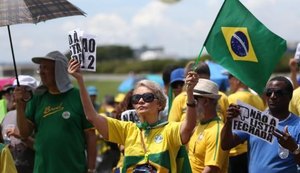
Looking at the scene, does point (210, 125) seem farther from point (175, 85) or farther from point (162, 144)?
point (175, 85)

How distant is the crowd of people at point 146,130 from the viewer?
5.12 metres

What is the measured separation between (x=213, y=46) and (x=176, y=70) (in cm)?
268

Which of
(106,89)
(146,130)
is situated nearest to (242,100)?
(146,130)

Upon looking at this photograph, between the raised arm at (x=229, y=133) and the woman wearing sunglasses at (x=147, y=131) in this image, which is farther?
the raised arm at (x=229, y=133)

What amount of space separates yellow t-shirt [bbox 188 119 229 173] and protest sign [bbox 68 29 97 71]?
3.89 ft

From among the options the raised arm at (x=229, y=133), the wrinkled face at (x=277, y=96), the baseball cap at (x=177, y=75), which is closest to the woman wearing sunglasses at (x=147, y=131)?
the raised arm at (x=229, y=133)

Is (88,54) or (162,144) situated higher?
(88,54)

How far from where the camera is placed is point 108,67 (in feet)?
328

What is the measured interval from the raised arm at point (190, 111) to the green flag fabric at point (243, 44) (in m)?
0.67

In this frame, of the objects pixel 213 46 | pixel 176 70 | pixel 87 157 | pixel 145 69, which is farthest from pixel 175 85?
pixel 145 69

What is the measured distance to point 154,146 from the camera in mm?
5137

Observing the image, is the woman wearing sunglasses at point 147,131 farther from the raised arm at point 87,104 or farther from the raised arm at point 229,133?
the raised arm at point 229,133

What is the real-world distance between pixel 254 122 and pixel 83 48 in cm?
149

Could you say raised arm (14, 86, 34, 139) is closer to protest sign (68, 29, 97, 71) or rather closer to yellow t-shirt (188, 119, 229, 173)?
protest sign (68, 29, 97, 71)
